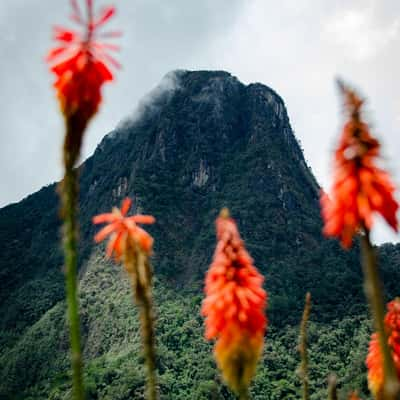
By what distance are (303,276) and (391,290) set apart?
2245 cm

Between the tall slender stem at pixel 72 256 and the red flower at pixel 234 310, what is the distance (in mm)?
1976

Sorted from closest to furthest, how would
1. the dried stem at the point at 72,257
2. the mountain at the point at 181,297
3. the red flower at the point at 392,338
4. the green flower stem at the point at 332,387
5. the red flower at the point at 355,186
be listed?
the dried stem at the point at 72,257 → the red flower at the point at 355,186 → the green flower stem at the point at 332,387 → the red flower at the point at 392,338 → the mountain at the point at 181,297

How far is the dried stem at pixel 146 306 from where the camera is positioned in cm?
598

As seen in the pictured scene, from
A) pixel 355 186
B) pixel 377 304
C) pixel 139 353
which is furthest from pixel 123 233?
pixel 139 353

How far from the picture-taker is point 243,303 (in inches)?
237

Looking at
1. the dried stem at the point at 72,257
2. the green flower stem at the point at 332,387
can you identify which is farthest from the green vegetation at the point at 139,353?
the dried stem at the point at 72,257

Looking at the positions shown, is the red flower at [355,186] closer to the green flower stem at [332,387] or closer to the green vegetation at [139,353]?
the green flower stem at [332,387]

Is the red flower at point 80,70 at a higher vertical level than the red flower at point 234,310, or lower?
higher

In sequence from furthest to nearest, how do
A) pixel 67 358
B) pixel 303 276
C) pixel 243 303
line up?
pixel 303 276 < pixel 67 358 < pixel 243 303

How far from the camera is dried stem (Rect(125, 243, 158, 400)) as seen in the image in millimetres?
5977

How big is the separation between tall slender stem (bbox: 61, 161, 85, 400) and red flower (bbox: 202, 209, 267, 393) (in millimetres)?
1976

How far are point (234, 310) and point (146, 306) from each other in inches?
34.8

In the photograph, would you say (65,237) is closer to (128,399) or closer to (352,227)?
(352,227)

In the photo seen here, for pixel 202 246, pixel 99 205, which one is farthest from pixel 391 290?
pixel 99 205
